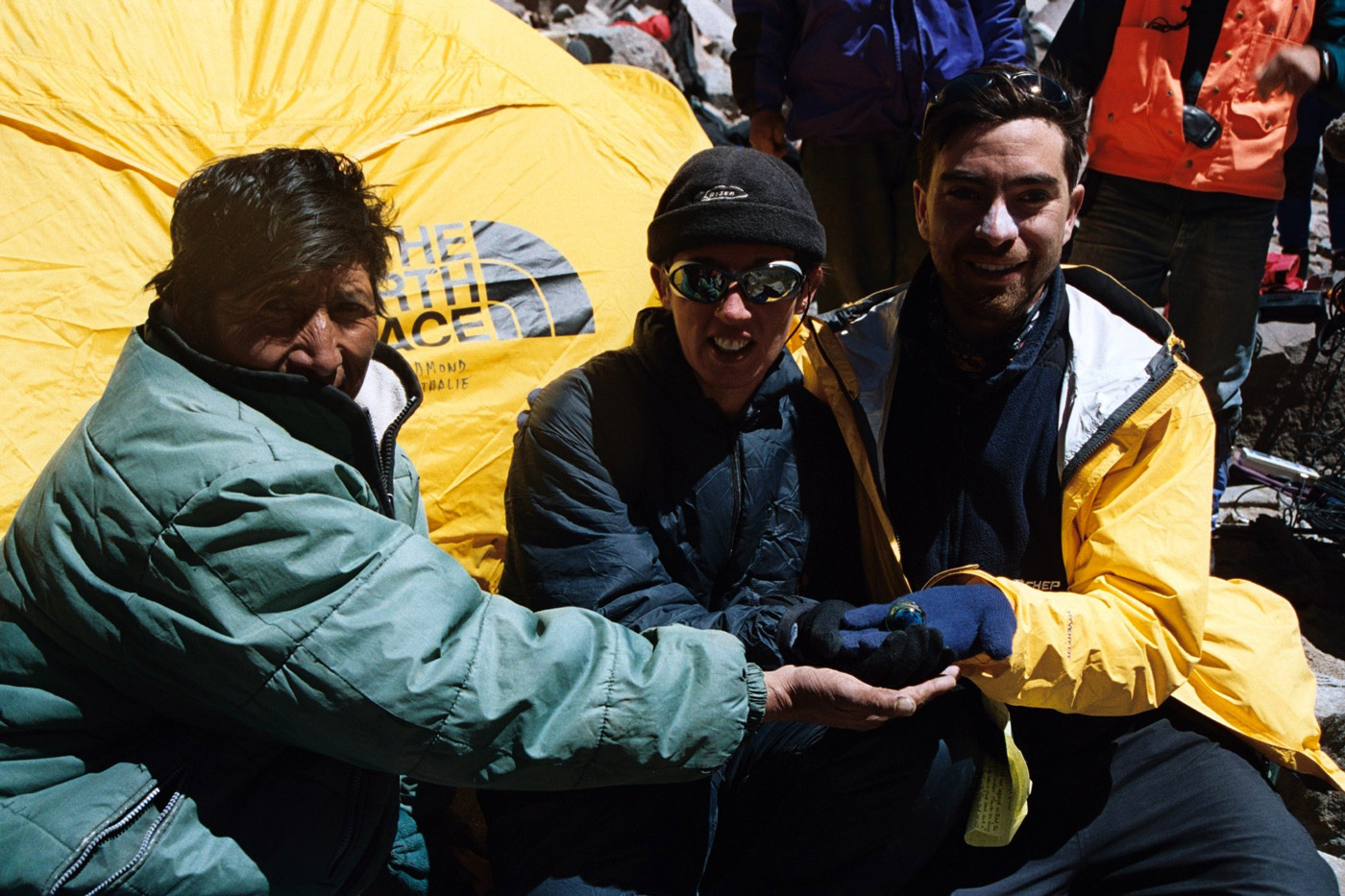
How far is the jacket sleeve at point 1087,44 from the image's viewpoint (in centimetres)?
355

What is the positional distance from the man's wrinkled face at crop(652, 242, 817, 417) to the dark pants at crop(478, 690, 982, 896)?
72 cm

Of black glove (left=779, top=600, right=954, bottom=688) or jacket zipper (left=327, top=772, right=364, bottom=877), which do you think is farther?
black glove (left=779, top=600, right=954, bottom=688)

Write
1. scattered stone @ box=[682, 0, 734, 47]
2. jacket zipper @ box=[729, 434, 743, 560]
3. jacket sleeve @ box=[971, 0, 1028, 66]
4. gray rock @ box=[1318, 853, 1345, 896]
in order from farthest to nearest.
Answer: scattered stone @ box=[682, 0, 734, 47] → jacket sleeve @ box=[971, 0, 1028, 66] → gray rock @ box=[1318, 853, 1345, 896] → jacket zipper @ box=[729, 434, 743, 560]

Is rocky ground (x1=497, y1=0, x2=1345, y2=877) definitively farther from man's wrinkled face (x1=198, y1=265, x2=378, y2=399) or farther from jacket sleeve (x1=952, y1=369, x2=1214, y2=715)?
man's wrinkled face (x1=198, y1=265, x2=378, y2=399)

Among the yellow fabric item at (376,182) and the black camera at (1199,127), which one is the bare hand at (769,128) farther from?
the black camera at (1199,127)

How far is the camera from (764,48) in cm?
383

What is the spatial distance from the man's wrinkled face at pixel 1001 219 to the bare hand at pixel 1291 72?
5.29 ft

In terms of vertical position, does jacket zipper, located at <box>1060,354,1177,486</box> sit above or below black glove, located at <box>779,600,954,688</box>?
above

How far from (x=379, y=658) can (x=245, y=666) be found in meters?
0.18

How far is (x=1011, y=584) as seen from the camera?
6.57 ft

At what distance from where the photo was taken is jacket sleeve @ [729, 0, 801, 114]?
3.83 metres

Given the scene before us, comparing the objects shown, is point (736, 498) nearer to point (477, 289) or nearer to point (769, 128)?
point (477, 289)

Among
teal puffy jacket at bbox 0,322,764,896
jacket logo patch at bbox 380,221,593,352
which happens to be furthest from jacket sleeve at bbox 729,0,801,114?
teal puffy jacket at bbox 0,322,764,896

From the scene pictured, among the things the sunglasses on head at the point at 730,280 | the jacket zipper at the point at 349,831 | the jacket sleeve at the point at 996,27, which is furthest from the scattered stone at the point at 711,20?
the jacket zipper at the point at 349,831
